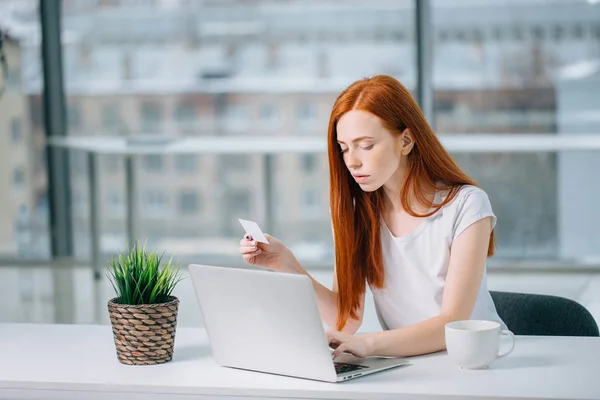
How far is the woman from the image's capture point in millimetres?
1738

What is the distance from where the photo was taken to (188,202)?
5.59m

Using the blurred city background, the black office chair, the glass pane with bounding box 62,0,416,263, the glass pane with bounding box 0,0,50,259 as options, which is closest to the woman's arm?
the black office chair

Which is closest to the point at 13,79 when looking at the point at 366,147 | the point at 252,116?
the point at 252,116

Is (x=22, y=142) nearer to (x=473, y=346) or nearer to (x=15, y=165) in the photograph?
(x=15, y=165)

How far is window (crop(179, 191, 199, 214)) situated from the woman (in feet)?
12.1

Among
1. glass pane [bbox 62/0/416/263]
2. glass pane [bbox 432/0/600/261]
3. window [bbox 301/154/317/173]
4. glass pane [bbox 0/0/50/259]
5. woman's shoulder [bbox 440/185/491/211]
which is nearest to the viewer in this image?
woman's shoulder [bbox 440/185/491/211]

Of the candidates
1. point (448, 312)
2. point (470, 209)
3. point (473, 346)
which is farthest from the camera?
point (470, 209)

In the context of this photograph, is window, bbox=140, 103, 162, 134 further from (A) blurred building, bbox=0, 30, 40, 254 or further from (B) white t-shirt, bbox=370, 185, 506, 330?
(B) white t-shirt, bbox=370, 185, 506, 330

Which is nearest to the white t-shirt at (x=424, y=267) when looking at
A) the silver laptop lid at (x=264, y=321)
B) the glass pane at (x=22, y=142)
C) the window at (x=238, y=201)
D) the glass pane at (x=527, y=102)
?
the silver laptop lid at (x=264, y=321)

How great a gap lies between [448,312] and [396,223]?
0.95 ft

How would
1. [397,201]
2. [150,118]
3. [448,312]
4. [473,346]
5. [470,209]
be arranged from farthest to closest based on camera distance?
[150,118] → [397,201] → [470,209] → [448,312] → [473,346]

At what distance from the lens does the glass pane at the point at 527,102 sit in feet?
16.6

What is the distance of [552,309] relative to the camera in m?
1.85

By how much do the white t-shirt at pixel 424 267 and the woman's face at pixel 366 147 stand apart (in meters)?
0.16
